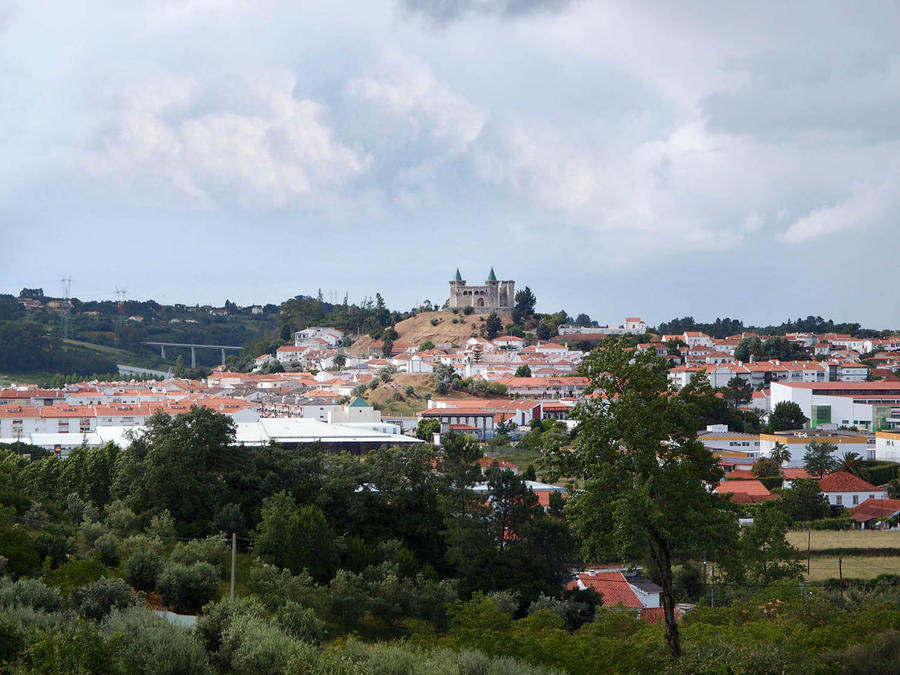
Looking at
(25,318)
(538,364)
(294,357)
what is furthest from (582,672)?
(25,318)

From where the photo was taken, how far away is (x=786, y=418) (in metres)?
53.8

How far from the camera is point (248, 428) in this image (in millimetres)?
43938

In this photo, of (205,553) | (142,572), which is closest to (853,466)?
(205,553)

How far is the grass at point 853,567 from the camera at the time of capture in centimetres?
2534

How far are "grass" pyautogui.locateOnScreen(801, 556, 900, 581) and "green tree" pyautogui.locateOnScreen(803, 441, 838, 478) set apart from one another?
13768mm

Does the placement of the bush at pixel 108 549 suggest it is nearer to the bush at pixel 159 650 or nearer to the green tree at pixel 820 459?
the bush at pixel 159 650

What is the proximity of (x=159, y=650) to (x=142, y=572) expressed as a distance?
20.7 feet

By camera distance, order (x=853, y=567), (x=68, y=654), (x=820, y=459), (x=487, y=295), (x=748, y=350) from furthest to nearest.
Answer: (x=487, y=295)
(x=748, y=350)
(x=820, y=459)
(x=853, y=567)
(x=68, y=654)

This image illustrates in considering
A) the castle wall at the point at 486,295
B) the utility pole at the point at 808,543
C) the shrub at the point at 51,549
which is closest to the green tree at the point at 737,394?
the utility pole at the point at 808,543

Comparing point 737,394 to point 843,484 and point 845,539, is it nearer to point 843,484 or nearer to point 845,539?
point 843,484

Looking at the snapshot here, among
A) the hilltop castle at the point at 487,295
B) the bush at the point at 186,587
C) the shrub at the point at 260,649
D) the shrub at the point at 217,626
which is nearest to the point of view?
the shrub at the point at 260,649

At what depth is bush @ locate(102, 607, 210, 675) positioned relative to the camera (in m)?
9.67

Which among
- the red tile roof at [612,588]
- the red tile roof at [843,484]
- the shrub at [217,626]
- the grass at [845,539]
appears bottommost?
the grass at [845,539]

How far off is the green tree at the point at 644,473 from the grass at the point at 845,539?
57.8 ft
